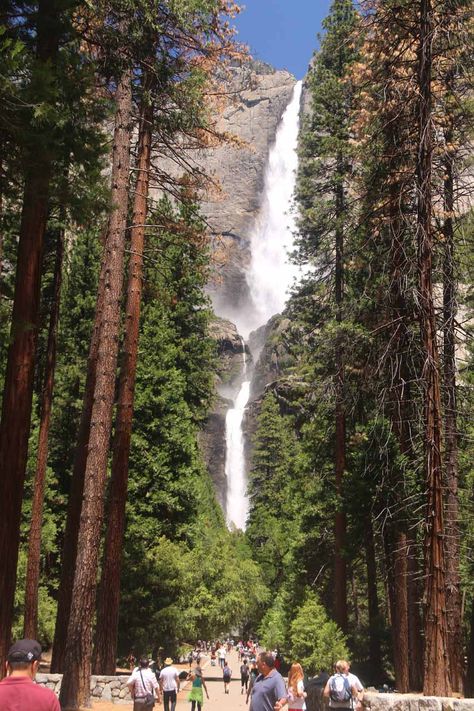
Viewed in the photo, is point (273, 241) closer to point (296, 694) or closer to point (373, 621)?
A: point (373, 621)

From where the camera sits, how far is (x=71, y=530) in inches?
542

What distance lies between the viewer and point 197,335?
30.0 metres

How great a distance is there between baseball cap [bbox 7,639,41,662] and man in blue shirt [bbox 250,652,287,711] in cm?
305

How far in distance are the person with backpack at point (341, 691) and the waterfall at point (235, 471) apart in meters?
65.2

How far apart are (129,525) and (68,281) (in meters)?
8.66

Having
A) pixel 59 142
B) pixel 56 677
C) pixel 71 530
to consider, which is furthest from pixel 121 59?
pixel 56 677

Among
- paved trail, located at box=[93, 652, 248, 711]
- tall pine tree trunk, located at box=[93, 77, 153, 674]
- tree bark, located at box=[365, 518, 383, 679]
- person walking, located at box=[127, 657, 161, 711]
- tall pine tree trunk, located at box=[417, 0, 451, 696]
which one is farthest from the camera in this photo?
tree bark, located at box=[365, 518, 383, 679]

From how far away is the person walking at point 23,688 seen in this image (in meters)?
3.40

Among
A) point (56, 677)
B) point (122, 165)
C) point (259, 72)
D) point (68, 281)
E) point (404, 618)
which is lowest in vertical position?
point (56, 677)

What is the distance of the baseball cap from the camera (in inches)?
138

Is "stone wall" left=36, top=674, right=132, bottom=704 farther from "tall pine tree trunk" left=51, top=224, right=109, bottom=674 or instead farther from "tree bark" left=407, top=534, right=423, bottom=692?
"tree bark" left=407, top=534, right=423, bottom=692

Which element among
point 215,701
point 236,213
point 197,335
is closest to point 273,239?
point 236,213

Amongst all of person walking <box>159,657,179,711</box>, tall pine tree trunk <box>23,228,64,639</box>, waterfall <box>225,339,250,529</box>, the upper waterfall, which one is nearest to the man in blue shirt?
person walking <box>159,657,179,711</box>

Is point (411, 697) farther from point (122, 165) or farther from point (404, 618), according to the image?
point (122, 165)
